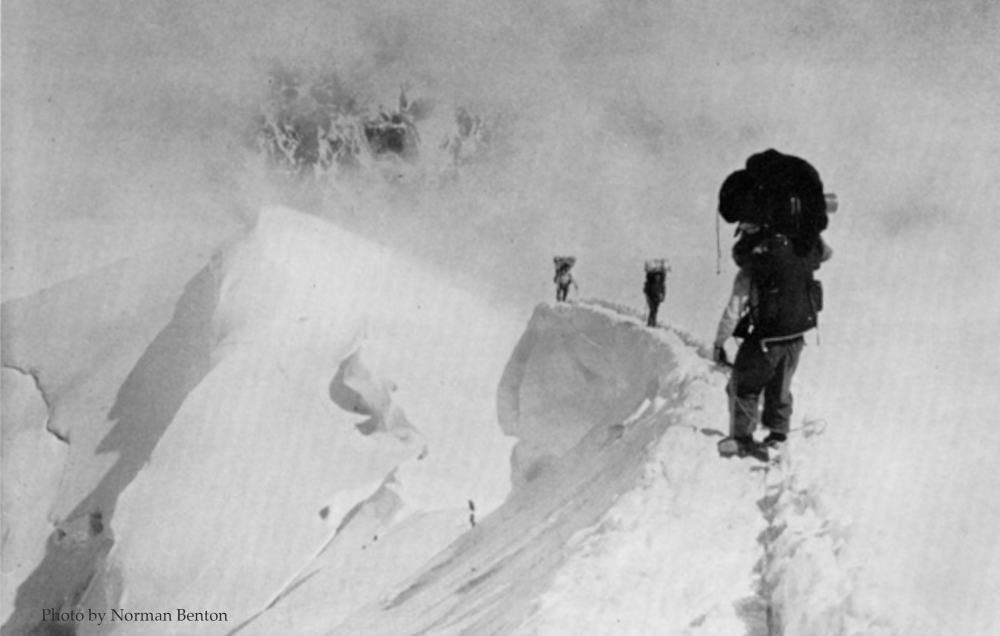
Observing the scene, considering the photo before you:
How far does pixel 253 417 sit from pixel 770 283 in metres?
9.57

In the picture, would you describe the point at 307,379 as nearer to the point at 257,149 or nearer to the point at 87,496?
the point at 87,496

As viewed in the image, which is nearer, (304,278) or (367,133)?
(304,278)

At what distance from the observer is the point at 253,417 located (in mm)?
13039

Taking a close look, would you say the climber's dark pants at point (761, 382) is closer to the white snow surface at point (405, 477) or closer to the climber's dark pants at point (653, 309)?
the white snow surface at point (405, 477)

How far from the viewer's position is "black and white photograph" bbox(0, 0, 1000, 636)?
4812 mm

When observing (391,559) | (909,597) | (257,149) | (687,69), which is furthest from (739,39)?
(257,149)

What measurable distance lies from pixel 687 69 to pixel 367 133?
306 inches

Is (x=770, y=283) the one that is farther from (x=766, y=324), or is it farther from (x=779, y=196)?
(x=779, y=196)

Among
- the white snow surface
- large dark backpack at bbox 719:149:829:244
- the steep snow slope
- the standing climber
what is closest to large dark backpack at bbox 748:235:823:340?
the standing climber

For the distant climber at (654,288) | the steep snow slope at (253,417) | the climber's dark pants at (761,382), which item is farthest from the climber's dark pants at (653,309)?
the climber's dark pants at (761,382)

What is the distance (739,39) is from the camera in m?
10.3

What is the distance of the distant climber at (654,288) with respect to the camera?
10656 mm

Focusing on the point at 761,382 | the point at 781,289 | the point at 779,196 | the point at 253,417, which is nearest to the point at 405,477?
the point at 253,417

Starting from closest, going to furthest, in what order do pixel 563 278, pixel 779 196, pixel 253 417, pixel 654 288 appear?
1. pixel 779 196
2. pixel 654 288
3. pixel 253 417
4. pixel 563 278
